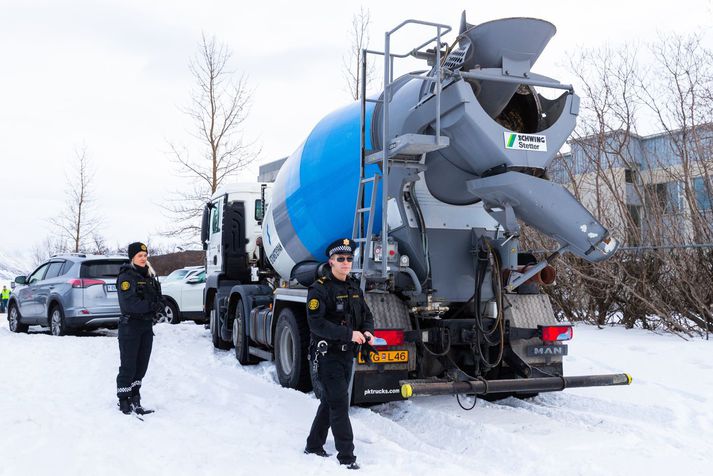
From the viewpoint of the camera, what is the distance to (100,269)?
44.3 ft

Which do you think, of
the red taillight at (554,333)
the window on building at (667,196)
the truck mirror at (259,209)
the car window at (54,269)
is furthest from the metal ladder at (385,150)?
the car window at (54,269)

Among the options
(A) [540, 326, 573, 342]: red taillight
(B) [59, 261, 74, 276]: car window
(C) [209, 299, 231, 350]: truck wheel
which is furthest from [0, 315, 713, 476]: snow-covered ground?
(B) [59, 261, 74, 276]: car window

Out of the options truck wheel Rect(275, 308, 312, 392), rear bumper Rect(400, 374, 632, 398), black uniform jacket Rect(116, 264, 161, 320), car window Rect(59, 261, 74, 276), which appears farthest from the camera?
car window Rect(59, 261, 74, 276)

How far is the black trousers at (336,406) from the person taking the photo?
4.91 metres

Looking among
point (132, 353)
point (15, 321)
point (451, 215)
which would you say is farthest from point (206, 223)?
point (451, 215)

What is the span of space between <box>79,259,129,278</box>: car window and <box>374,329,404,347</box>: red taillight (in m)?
8.56

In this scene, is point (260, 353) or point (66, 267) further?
point (66, 267)

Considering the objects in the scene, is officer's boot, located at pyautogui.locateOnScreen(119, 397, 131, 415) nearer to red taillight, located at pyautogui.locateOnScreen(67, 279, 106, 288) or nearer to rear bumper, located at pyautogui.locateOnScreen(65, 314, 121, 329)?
rear bumper, located at pyautogui.locateOnScreen(65, 314, 121, 329)

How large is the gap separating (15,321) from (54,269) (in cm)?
246

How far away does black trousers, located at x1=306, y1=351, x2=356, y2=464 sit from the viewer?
16.1 ft

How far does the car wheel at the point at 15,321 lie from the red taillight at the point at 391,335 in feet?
38.8

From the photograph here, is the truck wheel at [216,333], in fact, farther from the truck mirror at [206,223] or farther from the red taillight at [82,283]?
the red taillight at [82,283]

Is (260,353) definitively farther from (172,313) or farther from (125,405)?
(172,313)

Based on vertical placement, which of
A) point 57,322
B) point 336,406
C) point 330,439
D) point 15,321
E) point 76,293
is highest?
point 76,293
